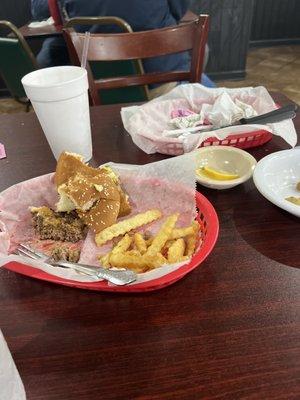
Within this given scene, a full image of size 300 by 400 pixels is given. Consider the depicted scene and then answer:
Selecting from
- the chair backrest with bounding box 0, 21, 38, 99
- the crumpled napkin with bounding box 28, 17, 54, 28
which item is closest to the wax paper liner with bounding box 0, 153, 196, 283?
the chair backrest with bounding box 0, 21, 38, 99

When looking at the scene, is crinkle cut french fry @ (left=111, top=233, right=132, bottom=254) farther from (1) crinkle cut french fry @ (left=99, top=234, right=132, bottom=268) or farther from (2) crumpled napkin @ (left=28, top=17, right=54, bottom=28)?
(2) crumpled napkin @ (left=28, top=17, right=54, bottom=28)

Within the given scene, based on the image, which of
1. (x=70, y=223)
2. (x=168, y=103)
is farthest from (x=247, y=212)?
(x=168, y=103)

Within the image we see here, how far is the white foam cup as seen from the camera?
81cm

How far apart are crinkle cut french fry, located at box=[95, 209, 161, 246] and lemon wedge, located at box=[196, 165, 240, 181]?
0.63ft

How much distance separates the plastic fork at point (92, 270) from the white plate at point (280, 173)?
Answer: 347 mm

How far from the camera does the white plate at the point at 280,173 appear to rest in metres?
0.76

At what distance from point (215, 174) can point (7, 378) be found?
599mm

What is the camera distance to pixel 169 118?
3.56 ft

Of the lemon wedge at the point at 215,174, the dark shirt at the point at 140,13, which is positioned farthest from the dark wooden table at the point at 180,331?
the dark shirt at the point at 140,13

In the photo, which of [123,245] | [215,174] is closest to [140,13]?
[215,174]

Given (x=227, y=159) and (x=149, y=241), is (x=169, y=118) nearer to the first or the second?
(x=227, y=159)

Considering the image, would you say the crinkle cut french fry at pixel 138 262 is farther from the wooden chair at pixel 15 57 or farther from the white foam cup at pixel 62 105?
the wooden chair at pixel 15 57

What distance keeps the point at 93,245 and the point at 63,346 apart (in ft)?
0.65

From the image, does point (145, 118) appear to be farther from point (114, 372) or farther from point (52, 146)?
point (114, 372)
